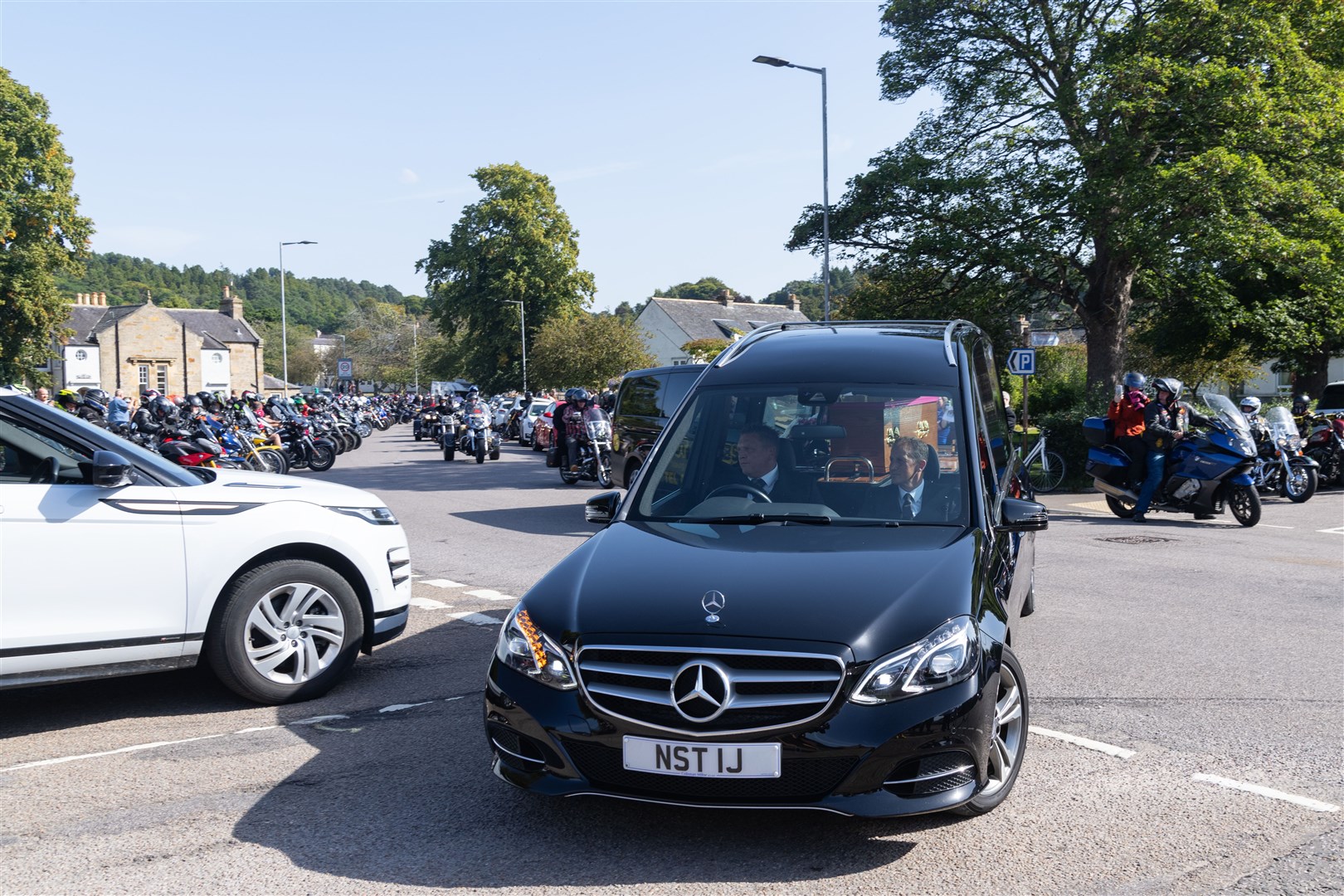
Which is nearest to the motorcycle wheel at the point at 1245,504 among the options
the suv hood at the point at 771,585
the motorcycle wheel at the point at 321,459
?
the suv hood at the point at 771,585

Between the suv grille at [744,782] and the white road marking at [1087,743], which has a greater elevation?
the suv grille at [744,782]

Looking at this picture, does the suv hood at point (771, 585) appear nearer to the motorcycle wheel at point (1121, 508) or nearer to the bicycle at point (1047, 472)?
the motorcycle wheel at point (1121, 508)

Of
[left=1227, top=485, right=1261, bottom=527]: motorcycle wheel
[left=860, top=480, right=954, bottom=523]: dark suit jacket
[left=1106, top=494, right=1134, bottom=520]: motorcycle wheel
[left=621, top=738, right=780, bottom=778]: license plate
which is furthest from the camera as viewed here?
[left=1106, top=494, right=1134, bottom=520]: motorcycle wheel

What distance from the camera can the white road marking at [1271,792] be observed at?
4.32 meters

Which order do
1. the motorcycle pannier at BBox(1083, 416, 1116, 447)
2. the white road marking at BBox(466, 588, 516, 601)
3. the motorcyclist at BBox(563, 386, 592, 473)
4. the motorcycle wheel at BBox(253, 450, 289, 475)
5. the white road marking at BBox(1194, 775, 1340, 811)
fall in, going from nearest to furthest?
the white road marking at BBox(1194, 775, 1340, 811), the white road marking at BBox(466, 588, 516, 601), the motorcycle pannier at BBox(1083, 416, 1116, 447), the motorcyclist at BBox(563, 386, 592, 473), the motorcycle wheel at BBox(253, 450, 289, 475)

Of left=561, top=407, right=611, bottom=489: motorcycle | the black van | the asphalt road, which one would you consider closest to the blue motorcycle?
the black van

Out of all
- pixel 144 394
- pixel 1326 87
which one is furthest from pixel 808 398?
pixel 144 394

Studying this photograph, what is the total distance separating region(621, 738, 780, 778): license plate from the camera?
11.9ft

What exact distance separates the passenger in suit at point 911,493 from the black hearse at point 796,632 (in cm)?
1

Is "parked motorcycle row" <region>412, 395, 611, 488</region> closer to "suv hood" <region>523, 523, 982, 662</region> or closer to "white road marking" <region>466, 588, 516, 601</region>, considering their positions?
"white road marking" <region>466, 588, 516, 601</region>

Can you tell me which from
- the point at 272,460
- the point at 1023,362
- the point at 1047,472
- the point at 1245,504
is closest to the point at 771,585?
the point at 1245,504

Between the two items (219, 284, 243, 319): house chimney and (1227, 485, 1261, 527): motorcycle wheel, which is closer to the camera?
(1227, 485, 1261, 527): motorcycle wheel

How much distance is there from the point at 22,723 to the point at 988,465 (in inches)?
188

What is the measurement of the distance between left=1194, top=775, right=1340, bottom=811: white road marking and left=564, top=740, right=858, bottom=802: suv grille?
190 centimetres
